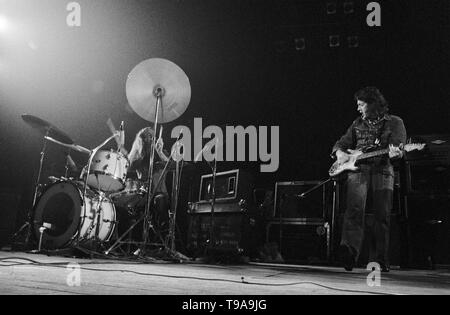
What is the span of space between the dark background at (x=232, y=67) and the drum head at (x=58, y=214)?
1873mm

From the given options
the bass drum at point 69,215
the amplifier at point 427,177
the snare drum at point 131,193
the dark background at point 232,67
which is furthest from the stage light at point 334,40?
the bass drum at point 69,215

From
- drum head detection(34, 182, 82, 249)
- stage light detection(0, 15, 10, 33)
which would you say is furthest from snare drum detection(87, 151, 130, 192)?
stage light detection(0, 15, 10, 33)

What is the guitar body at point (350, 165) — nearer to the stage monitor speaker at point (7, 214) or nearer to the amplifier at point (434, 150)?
the amplifier at point (434, 150)

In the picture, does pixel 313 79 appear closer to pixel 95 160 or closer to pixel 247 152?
pixel 247 152

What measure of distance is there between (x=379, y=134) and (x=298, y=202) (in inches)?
79.0

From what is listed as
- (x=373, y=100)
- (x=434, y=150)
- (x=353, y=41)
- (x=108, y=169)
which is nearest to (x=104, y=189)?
(x=108, y=169)

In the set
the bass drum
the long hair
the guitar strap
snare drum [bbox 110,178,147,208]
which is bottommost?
the bass drum

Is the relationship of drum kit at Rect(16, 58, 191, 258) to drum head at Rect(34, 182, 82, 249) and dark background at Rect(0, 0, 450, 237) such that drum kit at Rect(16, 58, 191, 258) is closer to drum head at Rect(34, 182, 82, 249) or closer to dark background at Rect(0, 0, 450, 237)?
drum head at Rect(34, 182, 82, 249)

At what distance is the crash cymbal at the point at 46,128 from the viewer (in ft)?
14.8

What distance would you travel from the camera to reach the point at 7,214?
612 cm

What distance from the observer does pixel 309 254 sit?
5.21 m

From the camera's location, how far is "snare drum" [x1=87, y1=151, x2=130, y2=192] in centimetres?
458

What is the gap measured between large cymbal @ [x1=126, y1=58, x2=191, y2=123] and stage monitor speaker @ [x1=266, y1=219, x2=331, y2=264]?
2332mm
